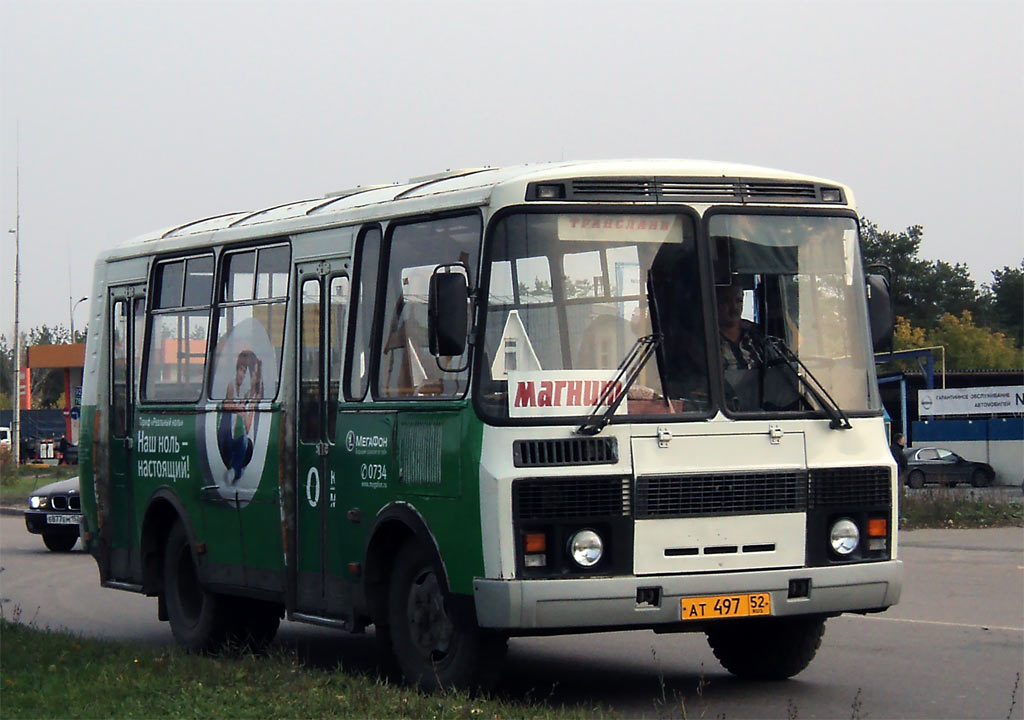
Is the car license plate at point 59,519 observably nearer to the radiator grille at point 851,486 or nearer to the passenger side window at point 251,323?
the passenger side window at point 251,323

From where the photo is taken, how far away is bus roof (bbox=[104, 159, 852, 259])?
955 cm

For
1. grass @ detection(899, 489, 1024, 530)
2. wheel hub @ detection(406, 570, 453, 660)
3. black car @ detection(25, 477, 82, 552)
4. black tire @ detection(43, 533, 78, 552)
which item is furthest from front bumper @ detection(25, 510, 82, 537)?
wheel hub @ detection(406, 570, 453, 660)

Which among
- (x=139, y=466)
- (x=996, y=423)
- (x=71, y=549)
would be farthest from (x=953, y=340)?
(x=139, y=466)

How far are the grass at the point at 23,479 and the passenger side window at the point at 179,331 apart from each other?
25653mm

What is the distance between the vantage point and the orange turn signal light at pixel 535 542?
898cm

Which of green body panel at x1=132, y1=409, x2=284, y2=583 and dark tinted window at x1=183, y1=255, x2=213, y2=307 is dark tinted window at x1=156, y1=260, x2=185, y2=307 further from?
green body panel at x1=132, y1=409, x2=284, y2=583

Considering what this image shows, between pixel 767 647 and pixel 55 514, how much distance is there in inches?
646

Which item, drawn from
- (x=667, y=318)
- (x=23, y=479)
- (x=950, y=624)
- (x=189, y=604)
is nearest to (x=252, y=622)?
(x=189, y=604)

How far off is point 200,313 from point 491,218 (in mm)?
4297

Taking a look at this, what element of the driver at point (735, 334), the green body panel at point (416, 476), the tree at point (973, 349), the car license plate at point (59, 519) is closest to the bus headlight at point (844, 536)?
the driver at point (735, 334)

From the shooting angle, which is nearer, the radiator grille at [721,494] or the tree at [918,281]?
the radiator grille at [721,494]

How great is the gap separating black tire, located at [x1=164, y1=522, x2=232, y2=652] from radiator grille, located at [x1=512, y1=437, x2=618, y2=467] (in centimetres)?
451

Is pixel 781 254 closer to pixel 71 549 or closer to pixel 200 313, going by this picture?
pixel 200 313

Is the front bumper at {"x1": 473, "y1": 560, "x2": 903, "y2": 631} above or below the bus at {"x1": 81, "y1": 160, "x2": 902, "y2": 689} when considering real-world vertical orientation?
below
